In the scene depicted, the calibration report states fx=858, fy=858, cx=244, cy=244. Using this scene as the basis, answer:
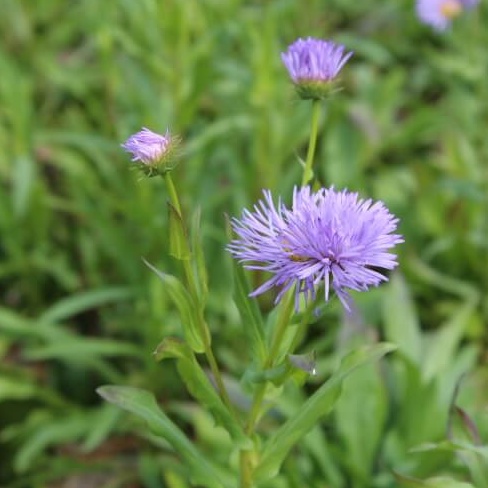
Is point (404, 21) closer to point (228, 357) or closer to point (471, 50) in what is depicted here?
point (471, 50)

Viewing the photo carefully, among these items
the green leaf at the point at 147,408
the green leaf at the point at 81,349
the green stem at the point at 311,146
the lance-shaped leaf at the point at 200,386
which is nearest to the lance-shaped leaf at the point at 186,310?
the lance-shaped leaf at the point at 200,386

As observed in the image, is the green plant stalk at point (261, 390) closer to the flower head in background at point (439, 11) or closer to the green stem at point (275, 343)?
the green stem at point (275, 343)

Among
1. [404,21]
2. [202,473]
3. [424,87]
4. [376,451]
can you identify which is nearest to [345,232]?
[202,473]

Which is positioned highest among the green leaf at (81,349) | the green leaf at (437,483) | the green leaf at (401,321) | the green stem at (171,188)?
the green leaf at (81,349)

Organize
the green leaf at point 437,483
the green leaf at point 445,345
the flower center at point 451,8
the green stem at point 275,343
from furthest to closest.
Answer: the flower center at point 451,8 < the green leaf at point 445,345 < the green leaf at point 437,483 < the green stem at point 275,343

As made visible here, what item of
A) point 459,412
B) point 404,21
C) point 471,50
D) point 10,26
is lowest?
point 459,412

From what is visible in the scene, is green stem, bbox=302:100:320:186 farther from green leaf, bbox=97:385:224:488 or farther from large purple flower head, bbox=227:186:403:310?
green leaf, bbox=97:385:224:488
